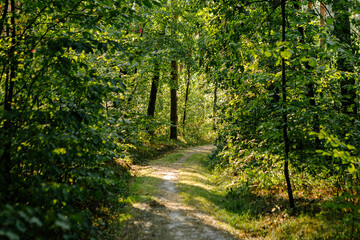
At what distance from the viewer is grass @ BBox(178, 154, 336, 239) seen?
18.4 ft

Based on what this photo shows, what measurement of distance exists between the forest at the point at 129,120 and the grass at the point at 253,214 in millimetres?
44

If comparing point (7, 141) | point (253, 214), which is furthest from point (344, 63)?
point (7, 141)

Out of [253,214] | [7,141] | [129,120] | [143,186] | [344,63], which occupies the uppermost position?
[344,63]

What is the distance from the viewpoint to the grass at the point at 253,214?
5598mm

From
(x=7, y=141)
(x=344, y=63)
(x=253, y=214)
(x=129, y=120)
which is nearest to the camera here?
(x=7, y=141)

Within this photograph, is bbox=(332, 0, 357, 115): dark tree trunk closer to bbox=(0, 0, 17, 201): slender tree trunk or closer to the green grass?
bbox=(0, 0, 17, 201): slender tree trunk

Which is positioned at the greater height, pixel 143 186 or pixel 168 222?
pixel 143 186

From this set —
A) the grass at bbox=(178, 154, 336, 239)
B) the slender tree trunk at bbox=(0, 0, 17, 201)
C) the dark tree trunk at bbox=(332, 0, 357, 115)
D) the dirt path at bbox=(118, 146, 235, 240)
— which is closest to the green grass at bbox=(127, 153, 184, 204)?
the dirt path at bbox=(118, 146, 235, 240)

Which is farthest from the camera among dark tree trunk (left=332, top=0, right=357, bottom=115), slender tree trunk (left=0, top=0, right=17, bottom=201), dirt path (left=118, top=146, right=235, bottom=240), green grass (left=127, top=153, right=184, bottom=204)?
green grass (left=127, top=153, right=184, bottom=204)

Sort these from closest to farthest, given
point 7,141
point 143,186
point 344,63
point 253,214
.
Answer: point 7,141 < point 344,63 < point 253,214 < point 143,186

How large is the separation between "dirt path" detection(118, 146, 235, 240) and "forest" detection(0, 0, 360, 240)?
0.60 metres

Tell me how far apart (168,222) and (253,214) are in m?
2.77

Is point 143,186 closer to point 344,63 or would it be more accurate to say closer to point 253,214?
point 253,214

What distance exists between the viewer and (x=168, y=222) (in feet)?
21.9
